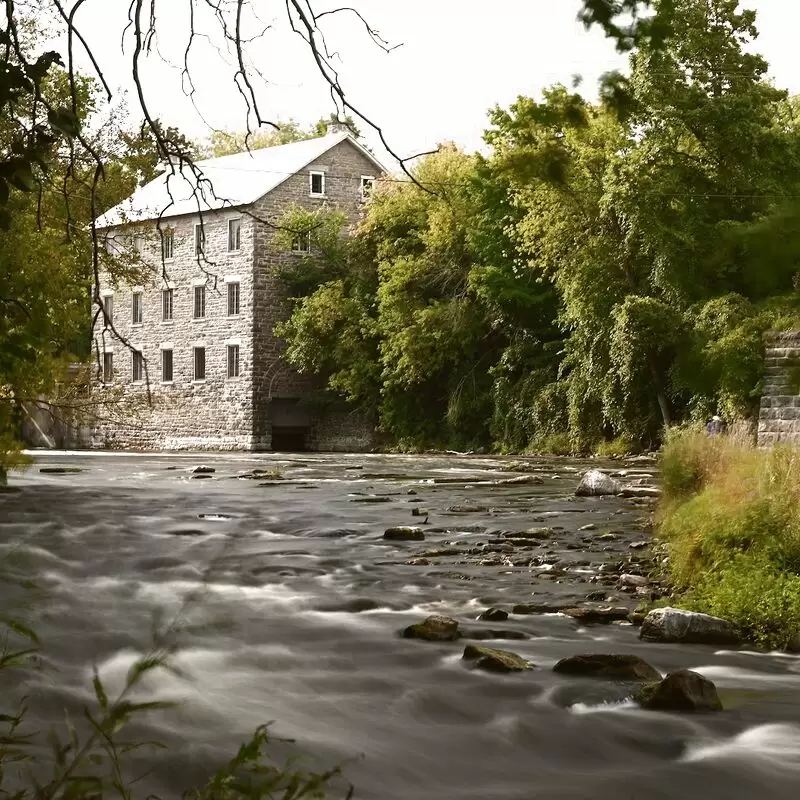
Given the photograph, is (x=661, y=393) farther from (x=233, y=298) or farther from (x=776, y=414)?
(x=233, y=298)

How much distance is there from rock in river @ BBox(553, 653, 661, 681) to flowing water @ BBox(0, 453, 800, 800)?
0.17 metres

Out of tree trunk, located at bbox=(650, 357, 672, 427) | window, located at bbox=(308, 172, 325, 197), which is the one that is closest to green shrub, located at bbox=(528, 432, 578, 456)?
tree trunk, located at bbox=(650, 357, 672, 427)

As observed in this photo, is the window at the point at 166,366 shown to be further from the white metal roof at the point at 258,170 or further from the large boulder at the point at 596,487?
the large boulder at the point at 596,487

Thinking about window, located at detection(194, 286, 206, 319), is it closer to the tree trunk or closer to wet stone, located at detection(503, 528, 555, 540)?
the tree trunk

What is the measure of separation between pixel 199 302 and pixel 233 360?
3060 millimetres

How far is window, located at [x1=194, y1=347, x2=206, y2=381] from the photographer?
154ft

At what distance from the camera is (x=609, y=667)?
265 inches

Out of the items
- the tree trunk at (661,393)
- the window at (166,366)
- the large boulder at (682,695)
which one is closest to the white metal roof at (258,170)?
the window at (166,366)

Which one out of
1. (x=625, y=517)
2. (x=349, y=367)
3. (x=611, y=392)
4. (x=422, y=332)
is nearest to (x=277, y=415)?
(x=349, y=367)

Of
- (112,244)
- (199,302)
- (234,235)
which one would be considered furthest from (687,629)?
(199,302)

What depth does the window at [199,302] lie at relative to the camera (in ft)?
153

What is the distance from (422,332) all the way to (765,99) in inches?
575

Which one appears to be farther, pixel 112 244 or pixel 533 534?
pixel 112 244

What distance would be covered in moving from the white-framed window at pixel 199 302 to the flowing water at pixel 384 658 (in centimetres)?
3158
